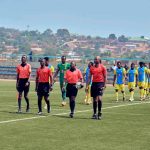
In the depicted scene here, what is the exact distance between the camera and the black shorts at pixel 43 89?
24438mm

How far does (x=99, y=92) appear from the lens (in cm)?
2286

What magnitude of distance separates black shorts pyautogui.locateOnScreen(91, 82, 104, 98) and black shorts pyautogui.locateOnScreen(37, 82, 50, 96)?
207 centimetres

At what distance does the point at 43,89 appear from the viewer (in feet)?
80.5

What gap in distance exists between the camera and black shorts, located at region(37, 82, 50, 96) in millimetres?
24438

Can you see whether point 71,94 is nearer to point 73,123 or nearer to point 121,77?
point 73,123

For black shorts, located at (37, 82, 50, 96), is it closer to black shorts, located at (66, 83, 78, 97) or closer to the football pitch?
the football pitch

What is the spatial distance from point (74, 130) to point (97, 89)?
4.29m

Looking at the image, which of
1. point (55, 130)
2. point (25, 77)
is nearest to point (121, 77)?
point (25, 77)

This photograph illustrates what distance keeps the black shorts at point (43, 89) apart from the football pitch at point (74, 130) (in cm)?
72

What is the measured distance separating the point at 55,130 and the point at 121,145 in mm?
3129

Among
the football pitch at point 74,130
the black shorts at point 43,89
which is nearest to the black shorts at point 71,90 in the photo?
the football pitch at point 74,130

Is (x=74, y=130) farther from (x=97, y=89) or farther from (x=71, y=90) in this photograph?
(x=71, y=90)

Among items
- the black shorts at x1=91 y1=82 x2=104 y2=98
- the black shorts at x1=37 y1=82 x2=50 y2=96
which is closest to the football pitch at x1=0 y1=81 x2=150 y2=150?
the black shorts at x1=37 y1=82 x2=50 y2=96

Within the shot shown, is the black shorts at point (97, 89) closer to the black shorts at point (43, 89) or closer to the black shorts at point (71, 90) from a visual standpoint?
the black shorts at point (71, 90)
